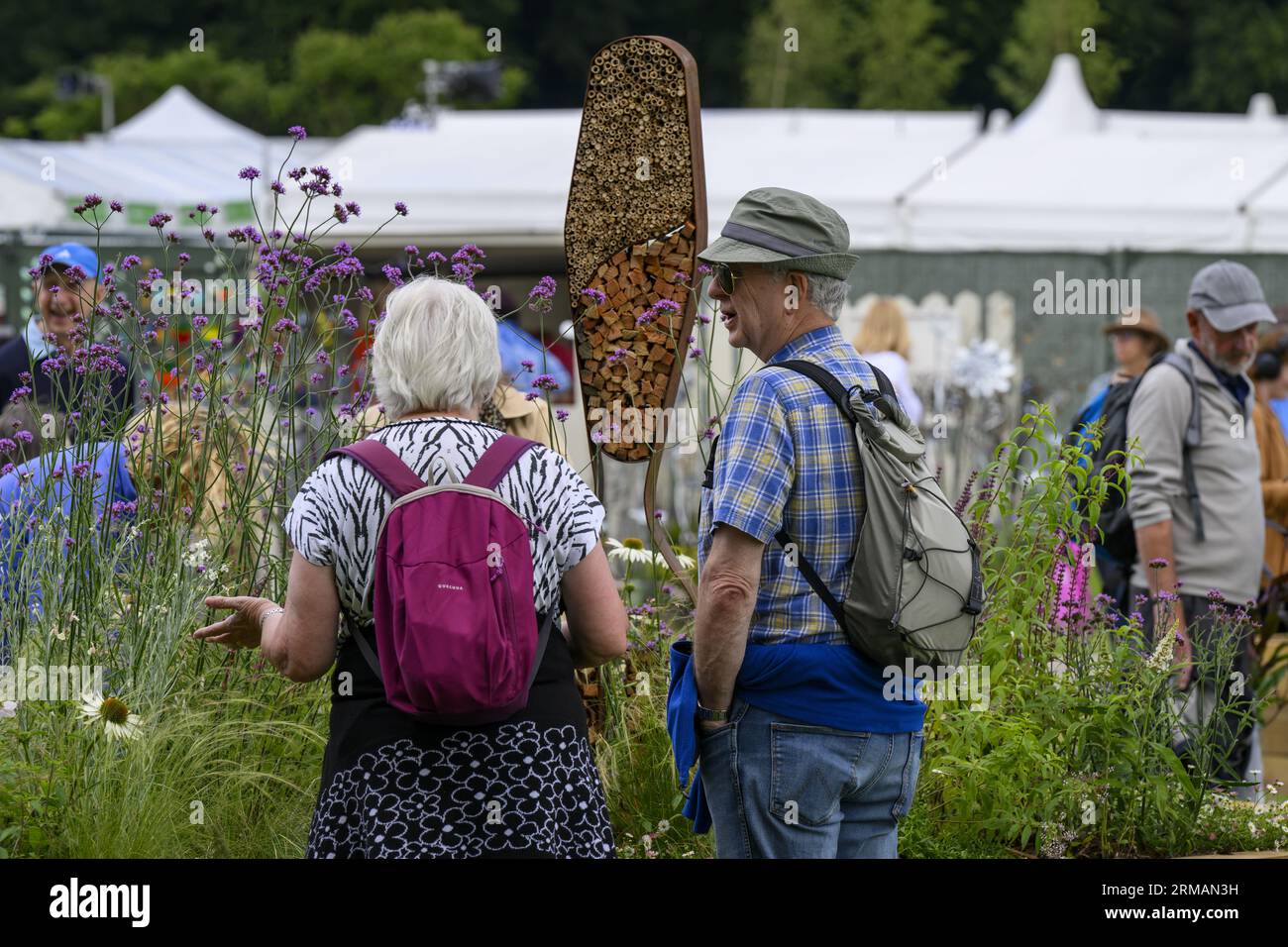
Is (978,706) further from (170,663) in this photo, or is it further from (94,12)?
(94,12)

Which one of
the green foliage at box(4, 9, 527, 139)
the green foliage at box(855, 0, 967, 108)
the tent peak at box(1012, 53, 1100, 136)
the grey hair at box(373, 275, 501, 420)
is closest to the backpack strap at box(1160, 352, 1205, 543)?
the grey hair at box(373, 275, 501, 420)

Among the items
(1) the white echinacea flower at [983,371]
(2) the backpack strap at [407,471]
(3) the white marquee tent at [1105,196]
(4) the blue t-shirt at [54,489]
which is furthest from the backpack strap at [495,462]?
(3) the white marquee tent at [1105,196]

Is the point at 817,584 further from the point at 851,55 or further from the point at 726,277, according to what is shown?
the point at 851,55

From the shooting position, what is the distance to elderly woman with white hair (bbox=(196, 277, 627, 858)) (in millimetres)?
2672

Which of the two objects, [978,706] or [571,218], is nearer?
[978,706]

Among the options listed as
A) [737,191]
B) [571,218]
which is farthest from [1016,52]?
[571,218]

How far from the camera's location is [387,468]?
8.71 feet

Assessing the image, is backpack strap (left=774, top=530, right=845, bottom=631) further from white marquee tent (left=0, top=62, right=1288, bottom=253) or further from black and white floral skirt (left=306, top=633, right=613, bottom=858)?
white marquee tent (left=0, top=62, right=1288, bottom=253)

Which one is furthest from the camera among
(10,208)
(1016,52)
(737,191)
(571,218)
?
(1016,52)

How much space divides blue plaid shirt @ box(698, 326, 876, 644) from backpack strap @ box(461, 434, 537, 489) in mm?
343

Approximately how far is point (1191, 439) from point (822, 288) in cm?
239

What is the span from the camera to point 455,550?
258 centimetres
